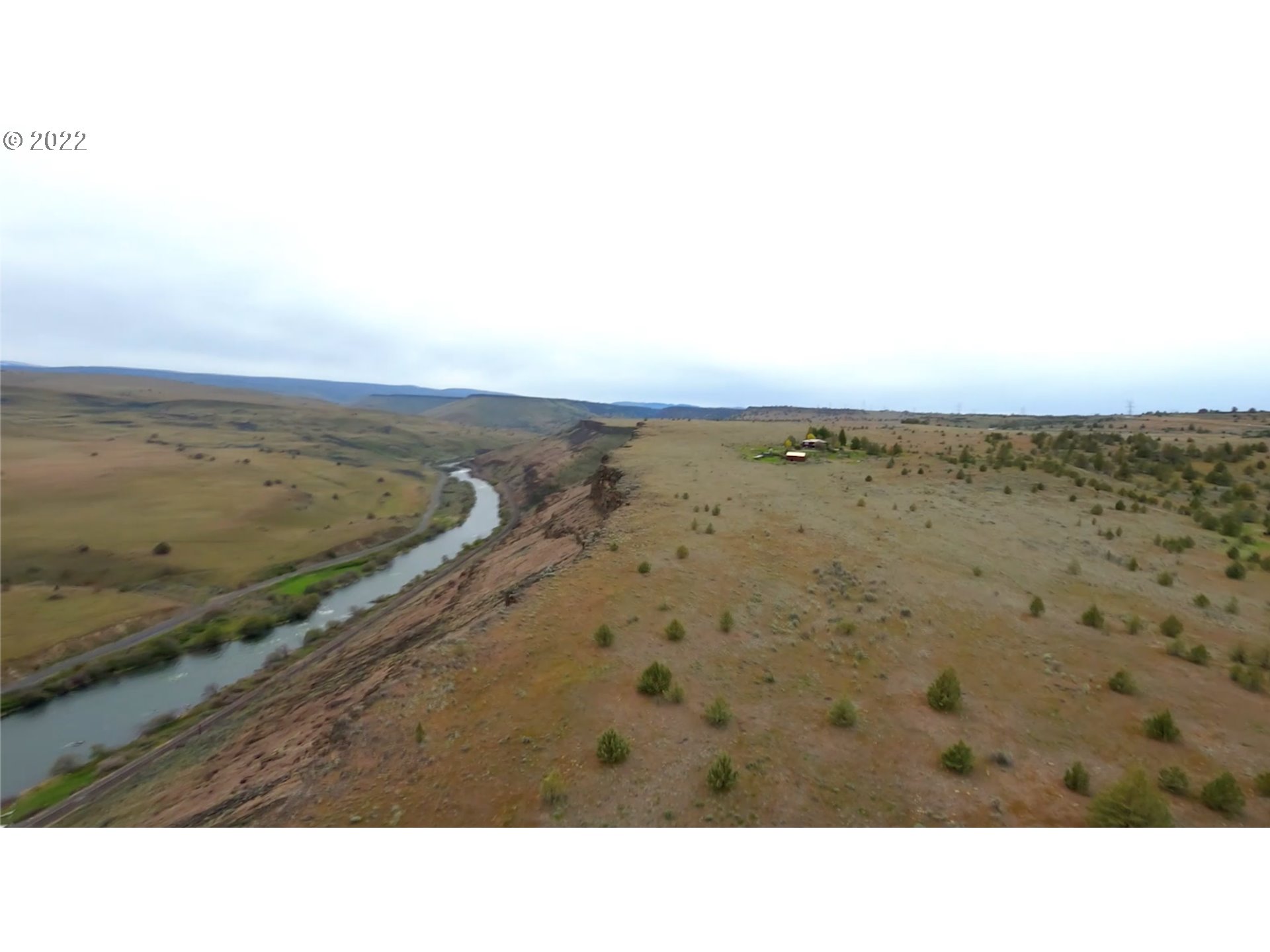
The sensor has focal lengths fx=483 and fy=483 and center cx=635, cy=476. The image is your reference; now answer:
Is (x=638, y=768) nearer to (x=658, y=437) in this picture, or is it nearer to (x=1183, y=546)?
(x=1183, y=546)

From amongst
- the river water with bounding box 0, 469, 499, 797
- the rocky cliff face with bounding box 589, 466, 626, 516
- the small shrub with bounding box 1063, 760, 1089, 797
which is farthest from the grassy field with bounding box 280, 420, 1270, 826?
the river water with bounding box 0, 469, 499, 797

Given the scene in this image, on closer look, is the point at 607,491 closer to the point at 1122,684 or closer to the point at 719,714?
the point at 719,714

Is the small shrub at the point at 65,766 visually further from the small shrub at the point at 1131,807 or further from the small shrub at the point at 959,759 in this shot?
the small shrub at the point at 1131,807

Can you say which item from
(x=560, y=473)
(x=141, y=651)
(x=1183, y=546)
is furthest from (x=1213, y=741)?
(x=560, y=473)

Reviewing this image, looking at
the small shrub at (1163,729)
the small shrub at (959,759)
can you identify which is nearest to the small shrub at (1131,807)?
the small shrub at (959,759)

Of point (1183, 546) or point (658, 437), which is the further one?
point (658, 437)

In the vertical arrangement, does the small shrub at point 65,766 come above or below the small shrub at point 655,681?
below
